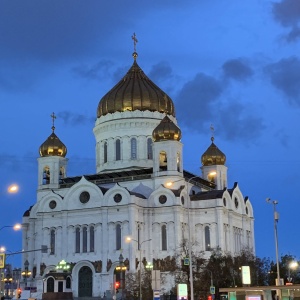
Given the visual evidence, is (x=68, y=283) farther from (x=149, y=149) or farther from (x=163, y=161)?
(x=149, y=149)

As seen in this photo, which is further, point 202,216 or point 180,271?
point 202,216

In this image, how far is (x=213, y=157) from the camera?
87.0 m

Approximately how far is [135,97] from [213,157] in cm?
1277

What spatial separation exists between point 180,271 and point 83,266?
13.2m

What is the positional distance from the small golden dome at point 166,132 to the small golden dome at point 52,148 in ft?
43.0

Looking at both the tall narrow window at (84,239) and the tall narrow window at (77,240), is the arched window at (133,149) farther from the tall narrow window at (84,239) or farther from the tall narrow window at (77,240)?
the tall narrow window at (77,240)

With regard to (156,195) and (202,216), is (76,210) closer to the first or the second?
(156,195)

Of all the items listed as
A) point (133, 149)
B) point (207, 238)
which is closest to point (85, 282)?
point (207, 238)

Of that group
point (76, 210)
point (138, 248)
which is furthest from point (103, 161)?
point (138, 248)

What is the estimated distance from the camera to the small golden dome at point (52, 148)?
8406 centimetres

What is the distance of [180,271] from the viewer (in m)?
66.4

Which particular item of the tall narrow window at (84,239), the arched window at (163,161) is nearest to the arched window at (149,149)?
the arched window at (163,161)

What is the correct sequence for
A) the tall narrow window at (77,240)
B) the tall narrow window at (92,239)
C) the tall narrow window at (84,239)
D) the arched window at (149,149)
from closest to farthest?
the tall narrow window at (92,239)
the tall narrow window at (84,239)
the tall narrow window at (77,240)
the arched window at (149,149)

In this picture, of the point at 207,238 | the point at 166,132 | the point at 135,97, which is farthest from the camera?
the point at 135,97
